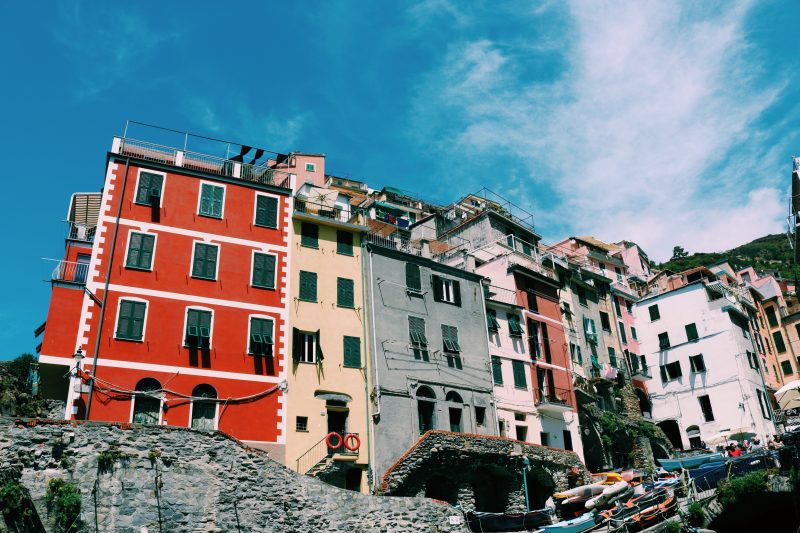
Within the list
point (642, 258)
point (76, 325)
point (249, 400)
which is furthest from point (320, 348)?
point (642, 258)

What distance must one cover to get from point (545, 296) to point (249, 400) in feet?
88.6

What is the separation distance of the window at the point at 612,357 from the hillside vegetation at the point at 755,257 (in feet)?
195

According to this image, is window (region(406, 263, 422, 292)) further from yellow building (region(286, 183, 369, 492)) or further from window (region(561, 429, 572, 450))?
window (region(561, 429, 572, 450))

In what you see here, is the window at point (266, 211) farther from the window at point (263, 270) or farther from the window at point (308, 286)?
the window at point (308, 286)

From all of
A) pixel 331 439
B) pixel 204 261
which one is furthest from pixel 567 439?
pixel 204 261

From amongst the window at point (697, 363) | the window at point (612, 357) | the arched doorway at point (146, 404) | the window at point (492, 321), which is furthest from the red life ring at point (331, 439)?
the window at point (697, 363)

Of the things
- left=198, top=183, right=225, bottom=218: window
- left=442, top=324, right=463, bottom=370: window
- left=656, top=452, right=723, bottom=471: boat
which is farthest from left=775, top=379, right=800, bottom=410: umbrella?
left=198, top=183, right=225, bottom=218: window

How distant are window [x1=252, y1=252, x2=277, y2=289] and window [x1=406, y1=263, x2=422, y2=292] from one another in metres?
9.21

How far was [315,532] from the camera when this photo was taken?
2733 centimetres

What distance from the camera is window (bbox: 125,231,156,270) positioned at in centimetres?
3256

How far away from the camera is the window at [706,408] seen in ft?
186

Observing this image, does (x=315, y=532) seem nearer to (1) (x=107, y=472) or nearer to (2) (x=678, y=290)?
(1) (x=107, y=472)

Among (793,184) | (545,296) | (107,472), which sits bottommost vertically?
(107,472)

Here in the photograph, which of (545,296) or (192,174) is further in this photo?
(545,296)
